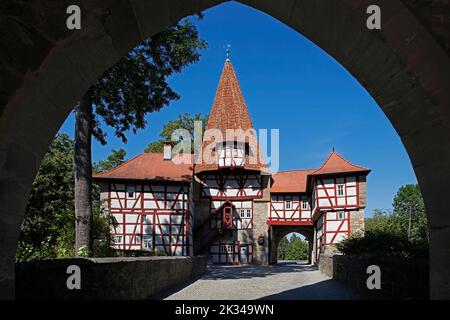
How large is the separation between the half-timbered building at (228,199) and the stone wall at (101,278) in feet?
40.5

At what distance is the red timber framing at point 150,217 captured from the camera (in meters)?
25.1

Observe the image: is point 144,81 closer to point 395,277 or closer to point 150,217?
point 395,277

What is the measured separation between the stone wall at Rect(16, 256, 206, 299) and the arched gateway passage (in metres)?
1.86

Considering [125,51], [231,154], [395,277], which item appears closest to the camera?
[125,51]

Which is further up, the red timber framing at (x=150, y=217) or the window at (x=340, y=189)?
the window at (x=340, y=189)

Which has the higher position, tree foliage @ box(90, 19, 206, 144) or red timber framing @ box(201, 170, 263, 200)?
tree foliage @ box(90, 19, 206, 144)

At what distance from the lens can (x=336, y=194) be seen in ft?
82.5

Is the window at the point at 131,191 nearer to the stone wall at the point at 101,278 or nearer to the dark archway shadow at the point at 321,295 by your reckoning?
the stone wall at the point at 101,278

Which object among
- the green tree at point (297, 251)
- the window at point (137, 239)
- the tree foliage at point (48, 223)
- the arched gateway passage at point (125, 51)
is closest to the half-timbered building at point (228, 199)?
the window at point (137, 239)

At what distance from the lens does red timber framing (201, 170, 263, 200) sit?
2872 cm

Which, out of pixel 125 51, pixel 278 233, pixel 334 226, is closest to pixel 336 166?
pixel 334 226

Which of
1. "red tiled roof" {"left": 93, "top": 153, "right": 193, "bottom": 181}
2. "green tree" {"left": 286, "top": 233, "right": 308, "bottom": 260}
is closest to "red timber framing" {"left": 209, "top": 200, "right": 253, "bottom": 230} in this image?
"red tiled roof" {"left": 93, "top": 153, "right": 193, "bottom": 181}

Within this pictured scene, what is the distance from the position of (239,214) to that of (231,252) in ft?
9.11

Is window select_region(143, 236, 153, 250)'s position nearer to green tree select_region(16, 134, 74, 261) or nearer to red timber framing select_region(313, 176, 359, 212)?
red timber framing select_region(313, 176, 359, 212)
